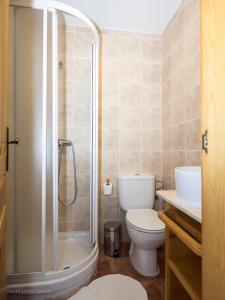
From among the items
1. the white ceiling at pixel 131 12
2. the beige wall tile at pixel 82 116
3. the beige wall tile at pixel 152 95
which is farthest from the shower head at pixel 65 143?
the white ceiling at pixel 131 12

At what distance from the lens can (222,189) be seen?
1.68ft

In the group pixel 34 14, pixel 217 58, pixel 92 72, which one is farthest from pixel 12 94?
pixel 217 58

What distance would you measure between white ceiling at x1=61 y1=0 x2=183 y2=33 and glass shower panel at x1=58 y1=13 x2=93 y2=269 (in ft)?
0.66

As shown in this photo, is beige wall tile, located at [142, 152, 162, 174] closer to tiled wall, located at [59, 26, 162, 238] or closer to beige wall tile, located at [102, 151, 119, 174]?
tiled wall, located at [59, 26, 162, 238]

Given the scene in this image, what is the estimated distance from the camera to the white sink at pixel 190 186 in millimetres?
918

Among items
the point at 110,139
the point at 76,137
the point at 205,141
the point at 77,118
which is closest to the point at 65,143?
the point at 76,137

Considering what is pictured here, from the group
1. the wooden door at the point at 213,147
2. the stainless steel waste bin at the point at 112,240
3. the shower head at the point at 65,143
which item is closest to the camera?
the wooden door at the point at 213,147

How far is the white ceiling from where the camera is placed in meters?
1.82

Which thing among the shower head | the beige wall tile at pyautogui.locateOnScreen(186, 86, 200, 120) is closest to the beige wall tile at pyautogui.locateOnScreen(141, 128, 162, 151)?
the beige wall tile at pyautogui.locateOnScreen(186, 86, 200, 120)

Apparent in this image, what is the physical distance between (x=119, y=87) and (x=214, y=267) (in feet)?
6.34

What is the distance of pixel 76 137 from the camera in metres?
1.91

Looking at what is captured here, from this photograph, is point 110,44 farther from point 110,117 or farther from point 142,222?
point 142,222

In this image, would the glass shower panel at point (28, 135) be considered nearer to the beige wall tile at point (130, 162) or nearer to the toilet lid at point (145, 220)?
the toilet lid at point (145, 220)

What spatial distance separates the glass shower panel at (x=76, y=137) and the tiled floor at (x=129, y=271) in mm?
211
